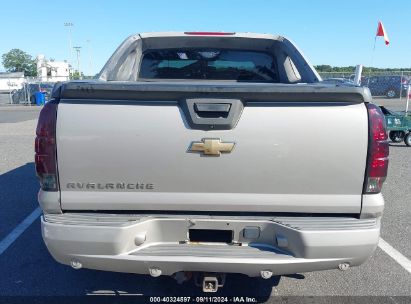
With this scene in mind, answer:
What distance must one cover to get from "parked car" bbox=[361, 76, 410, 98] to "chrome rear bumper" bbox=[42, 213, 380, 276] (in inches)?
1105

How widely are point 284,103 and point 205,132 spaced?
20.9 inches

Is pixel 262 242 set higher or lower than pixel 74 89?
lower

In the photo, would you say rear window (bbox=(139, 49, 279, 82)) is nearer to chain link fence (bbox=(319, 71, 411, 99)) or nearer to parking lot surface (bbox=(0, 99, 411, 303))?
parking lot surface (bbox=(0, 99, 411, 303))

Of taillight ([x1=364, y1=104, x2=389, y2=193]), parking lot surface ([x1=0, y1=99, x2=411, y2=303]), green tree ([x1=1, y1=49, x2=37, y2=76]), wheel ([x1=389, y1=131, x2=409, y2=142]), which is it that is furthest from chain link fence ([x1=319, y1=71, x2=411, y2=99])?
green tree ([x1=1, y1=49, x2=37, y2=76])

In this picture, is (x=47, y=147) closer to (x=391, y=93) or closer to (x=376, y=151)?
(x=376, y=151)

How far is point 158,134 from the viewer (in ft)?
7.62

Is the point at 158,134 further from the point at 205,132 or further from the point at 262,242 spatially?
the point at 262,242

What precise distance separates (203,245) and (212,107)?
0.91 metres

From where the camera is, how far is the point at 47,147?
7.77 feet

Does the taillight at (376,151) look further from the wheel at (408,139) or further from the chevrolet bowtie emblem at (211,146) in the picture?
the wheel at (408,139)

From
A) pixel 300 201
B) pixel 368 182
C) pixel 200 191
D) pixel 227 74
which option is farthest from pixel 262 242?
pixel 227 74

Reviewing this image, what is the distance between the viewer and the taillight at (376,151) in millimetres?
2324

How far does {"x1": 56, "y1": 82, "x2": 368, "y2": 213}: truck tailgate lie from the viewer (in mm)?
2314

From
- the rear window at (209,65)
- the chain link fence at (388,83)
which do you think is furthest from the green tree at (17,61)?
the rear window at (209,65)
